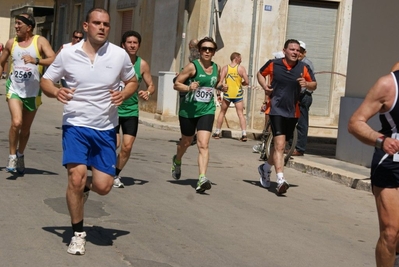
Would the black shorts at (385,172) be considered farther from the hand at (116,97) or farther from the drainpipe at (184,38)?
the drainpipe at (184,38)

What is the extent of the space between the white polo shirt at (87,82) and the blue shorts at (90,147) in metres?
0.06

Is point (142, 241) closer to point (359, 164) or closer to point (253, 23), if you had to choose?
point (359, 164)

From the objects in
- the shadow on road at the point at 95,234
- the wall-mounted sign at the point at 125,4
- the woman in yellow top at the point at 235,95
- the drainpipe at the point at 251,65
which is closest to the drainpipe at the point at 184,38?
the drainpipe at the point at 251,65

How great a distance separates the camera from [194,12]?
23.0 metres

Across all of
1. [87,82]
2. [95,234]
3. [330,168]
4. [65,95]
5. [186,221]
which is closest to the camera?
[65,95]

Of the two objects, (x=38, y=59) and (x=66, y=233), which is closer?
(x=66, y=233)

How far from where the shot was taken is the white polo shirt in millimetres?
7051

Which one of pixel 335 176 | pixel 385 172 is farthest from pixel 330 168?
pixel 385 172

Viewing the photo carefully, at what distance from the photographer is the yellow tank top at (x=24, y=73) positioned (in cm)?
1051

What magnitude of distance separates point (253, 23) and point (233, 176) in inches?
388

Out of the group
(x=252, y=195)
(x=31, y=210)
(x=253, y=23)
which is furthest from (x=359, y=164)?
(x=253, y=23)

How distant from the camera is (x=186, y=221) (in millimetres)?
8445

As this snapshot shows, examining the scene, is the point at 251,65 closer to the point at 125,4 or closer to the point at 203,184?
the point at 125,4

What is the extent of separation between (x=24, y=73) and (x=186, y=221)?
3.27 meters
